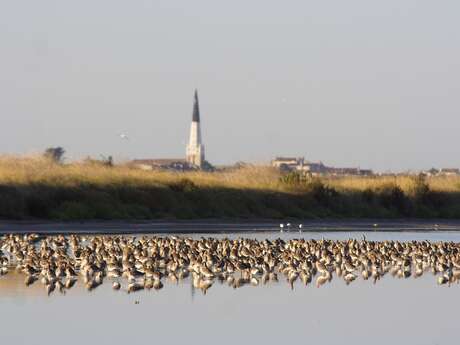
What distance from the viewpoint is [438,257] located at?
34.8m

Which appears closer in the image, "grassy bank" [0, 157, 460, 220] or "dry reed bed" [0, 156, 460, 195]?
"grassy bank" [0, 157, 460, 220]

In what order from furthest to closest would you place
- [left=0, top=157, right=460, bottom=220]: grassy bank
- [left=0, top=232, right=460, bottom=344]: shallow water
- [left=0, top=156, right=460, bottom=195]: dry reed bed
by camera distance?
[left=0, top=156, right=460, bottom=195]: dry reed bed
[left=0, top=157, right=460, bottom=220]: grassy bank
[left=0, top=232, right=460, bottom=344]: shallow water

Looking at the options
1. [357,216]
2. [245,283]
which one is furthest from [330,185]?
[245,283]

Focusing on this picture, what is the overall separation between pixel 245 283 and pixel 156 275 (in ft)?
5.99

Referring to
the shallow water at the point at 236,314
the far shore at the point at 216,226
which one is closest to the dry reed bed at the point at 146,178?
the far shore at the point at 216,226

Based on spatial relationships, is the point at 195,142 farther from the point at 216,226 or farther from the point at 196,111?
the point at 216,226

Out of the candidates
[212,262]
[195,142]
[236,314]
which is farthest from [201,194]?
[195,142]

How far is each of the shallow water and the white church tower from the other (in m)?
109

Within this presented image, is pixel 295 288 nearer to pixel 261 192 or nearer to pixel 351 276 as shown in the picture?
pixel 351 276

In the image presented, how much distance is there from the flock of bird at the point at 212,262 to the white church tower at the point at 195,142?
330 feet

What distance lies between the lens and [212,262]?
104 ft

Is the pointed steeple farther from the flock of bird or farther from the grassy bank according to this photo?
the flock of bird

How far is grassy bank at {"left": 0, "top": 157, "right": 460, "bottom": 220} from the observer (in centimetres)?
5158

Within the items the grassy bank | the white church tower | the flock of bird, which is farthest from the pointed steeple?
the flock of bird
